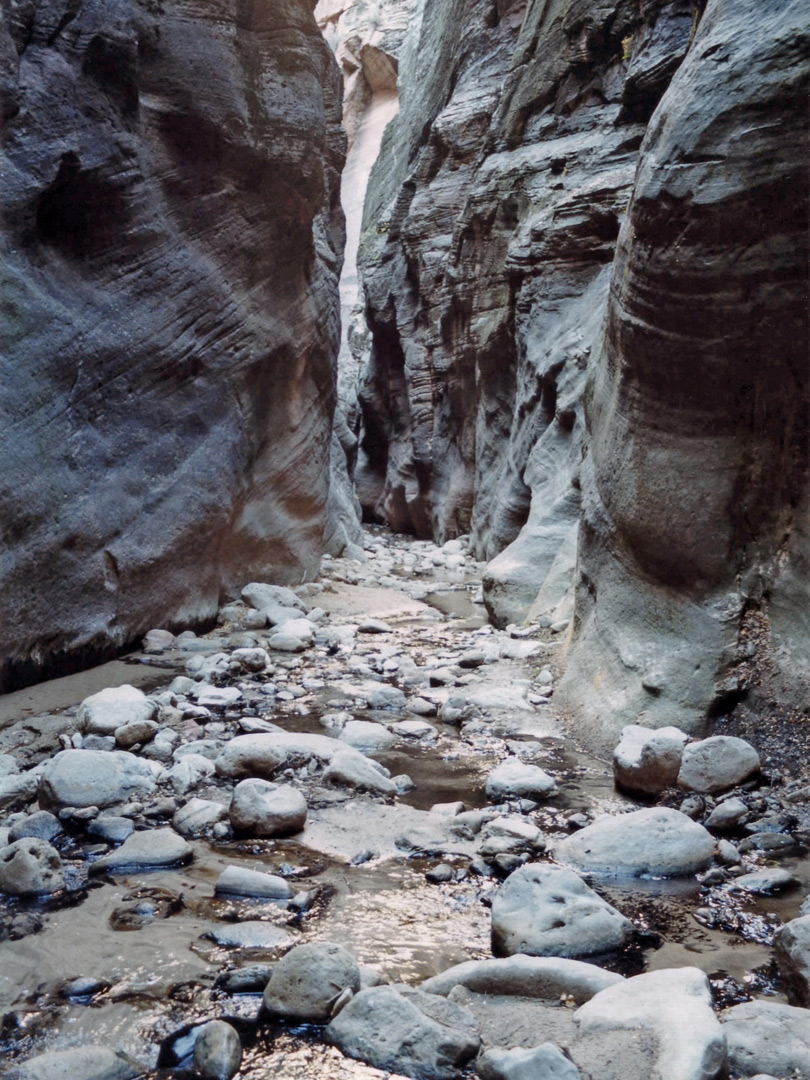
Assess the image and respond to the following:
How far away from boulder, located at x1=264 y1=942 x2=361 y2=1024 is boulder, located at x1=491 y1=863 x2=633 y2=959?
0.50 m

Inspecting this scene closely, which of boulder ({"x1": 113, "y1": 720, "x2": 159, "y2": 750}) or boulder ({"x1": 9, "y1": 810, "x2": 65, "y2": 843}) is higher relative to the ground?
boulder ({"x1": 9, "y1": 810, "x2": 65, "y2": 843})

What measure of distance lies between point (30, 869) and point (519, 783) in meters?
1.90

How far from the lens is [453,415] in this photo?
19.6 meters

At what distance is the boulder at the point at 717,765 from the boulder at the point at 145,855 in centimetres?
200

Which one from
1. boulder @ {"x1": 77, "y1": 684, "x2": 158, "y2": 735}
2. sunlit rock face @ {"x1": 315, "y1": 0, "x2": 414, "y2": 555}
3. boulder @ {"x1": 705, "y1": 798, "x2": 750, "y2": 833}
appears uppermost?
sunlit rock face @ {"x1": 315, "y1": 0, "x2": 414, "y2": 555}

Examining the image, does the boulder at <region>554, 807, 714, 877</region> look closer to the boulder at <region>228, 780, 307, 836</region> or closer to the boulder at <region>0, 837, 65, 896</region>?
the boulder at <region>228, 780, 307, 836</region>

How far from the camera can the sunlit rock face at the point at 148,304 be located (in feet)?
A: 17.8

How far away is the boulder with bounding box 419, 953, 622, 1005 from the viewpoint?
2146mm

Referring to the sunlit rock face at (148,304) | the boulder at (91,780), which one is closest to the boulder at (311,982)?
the boulder at (91,780)

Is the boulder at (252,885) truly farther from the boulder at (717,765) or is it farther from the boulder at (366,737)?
the boulder at (717,765)

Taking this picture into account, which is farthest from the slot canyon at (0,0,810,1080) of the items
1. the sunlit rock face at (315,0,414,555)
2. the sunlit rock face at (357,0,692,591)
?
Answer: the sunlit rock face at (315,0,414,555)

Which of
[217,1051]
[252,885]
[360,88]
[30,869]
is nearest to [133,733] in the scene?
[30,869]

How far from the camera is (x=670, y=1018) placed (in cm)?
189

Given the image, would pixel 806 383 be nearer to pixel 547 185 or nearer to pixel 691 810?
pixel 691 810
